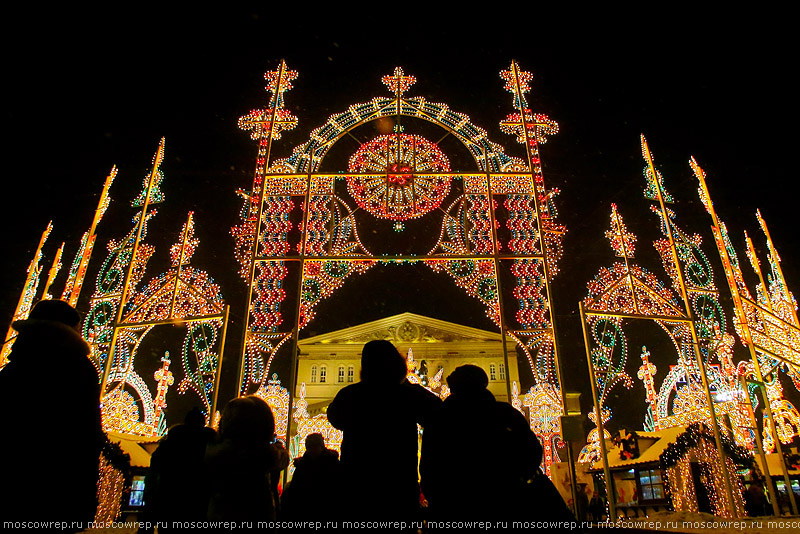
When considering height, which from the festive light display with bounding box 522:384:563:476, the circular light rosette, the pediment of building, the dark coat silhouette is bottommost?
the dark coat silhouette

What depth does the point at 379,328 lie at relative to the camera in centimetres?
1877

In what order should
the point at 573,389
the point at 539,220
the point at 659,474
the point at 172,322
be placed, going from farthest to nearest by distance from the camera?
the point at 573,389
the point at 659,474
the point at 539,220
the point at 172,322

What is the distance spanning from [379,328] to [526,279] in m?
12.2

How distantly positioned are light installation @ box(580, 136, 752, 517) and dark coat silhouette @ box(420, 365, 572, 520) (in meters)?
4.56

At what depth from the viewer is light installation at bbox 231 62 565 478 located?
22.1 ft

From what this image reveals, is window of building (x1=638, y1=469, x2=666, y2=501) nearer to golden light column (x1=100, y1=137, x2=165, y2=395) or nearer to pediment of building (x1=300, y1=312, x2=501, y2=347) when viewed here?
golden light column (x1=100, y1=137, x2=165, y2=395)

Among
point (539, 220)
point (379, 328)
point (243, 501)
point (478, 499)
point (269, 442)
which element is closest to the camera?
point (478, 499)

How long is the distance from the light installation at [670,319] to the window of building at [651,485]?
115 cm

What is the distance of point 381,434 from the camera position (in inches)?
92.6

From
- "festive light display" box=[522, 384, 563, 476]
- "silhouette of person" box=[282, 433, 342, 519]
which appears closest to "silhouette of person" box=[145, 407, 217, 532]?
"silhouette of person" box=[282, 433, 342, 519]

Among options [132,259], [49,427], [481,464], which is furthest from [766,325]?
[132,259]

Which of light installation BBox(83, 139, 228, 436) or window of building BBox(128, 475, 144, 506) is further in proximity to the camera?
light installation BBox(83, 139, 228, 436)

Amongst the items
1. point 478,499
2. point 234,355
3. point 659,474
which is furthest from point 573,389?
point 478,499

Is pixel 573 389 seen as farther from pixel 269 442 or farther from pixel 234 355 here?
pixel 269 442
